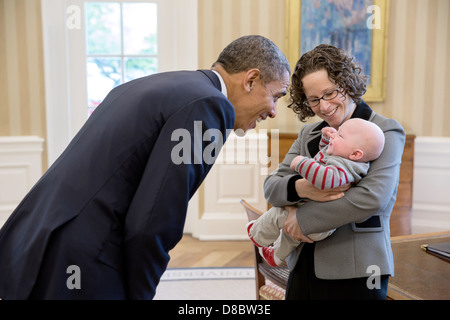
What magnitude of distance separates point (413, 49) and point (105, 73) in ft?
11.2

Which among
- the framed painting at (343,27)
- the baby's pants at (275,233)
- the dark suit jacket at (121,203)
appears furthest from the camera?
the framed painting at (343,27)

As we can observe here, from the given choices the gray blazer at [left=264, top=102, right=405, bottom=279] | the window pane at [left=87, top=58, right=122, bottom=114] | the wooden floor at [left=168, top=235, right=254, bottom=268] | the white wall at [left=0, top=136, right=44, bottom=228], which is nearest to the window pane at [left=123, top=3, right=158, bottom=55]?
the window pane at [left=87, top=58, right=122, bottom=114]

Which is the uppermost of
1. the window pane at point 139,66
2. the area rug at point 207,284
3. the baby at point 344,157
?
the window pane at point 139,66

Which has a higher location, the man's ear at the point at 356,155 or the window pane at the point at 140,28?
the window pane at the point at 140,28

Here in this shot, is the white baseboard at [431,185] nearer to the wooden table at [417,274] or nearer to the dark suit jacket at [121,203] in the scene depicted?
the wooden table at [417,274]

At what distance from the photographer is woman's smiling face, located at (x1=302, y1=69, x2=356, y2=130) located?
68.2 inches

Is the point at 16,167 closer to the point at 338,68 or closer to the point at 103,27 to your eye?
the point at 103,27

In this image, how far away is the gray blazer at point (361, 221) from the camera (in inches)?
62.7

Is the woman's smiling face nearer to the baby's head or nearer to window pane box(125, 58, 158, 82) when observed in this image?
the baby's head

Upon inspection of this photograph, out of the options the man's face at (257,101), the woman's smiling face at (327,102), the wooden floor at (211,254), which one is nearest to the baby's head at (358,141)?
the woman's smiling face at (327,102)

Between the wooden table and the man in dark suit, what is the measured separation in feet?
2.56

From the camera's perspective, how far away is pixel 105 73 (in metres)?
5.07

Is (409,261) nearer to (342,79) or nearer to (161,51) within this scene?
(342,79)

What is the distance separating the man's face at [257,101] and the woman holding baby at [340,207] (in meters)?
0.16
